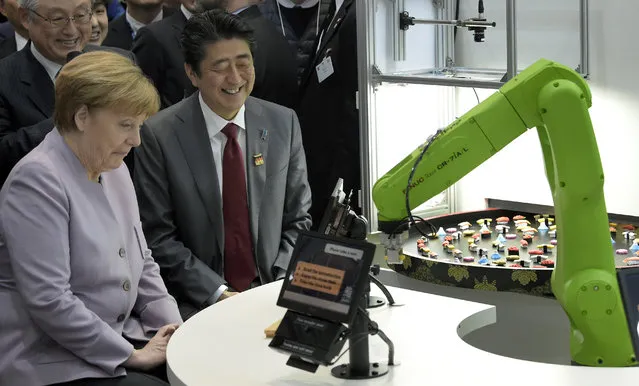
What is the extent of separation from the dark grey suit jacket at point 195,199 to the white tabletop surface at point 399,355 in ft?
1.92

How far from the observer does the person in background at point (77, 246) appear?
2877mm

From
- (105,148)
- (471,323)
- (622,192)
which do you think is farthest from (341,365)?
(622,192)

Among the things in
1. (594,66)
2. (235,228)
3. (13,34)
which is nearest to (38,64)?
(235,228)

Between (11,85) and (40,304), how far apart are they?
1268 mm

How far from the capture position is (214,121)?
3.75 metres

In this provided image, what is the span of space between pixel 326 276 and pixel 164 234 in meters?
→ 1.29

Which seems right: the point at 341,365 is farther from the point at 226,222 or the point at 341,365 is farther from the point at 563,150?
the point at 226,222

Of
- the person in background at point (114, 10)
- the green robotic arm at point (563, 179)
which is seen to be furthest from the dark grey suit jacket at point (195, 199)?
the person in background at point (114, 10)

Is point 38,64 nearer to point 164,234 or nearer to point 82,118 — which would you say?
point 164,234

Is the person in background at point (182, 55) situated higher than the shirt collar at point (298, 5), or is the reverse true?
the shirt collar at point (298, 5)

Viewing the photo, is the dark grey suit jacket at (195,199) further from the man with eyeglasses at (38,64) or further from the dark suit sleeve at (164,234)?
the man with eyeglasses at (38,64)

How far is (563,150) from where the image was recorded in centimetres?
287

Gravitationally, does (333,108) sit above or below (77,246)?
above

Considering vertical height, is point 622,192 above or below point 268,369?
above
